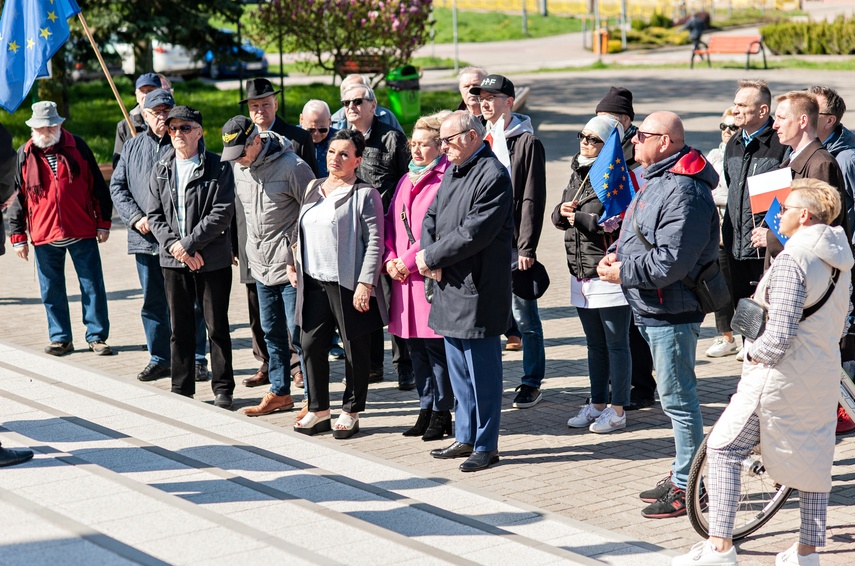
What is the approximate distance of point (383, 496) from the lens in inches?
228

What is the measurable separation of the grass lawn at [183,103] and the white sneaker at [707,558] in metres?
15.5

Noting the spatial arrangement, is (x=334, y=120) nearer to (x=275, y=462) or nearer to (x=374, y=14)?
(x=275, y=462)

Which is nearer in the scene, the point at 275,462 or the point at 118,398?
the point at 275,462

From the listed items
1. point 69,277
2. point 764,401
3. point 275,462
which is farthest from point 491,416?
point 69,277

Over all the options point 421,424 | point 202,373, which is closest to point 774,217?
point 421,424

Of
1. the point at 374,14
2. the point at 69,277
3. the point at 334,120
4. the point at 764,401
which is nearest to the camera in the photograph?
the point at 764,401

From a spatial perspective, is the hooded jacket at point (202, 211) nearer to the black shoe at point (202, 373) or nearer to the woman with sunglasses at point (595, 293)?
the black shoe at point (202, 373)

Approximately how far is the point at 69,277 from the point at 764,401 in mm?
9233

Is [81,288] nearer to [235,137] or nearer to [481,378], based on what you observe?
[235,137]

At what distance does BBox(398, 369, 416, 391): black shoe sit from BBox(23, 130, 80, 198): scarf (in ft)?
10.7

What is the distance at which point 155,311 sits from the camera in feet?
28.8

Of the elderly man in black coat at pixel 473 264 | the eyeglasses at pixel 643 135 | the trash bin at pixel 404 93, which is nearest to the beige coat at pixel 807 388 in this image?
the eyeglasses at pixel 643 135

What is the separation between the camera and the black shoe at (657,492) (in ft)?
19.3

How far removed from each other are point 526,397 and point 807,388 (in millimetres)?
3153
